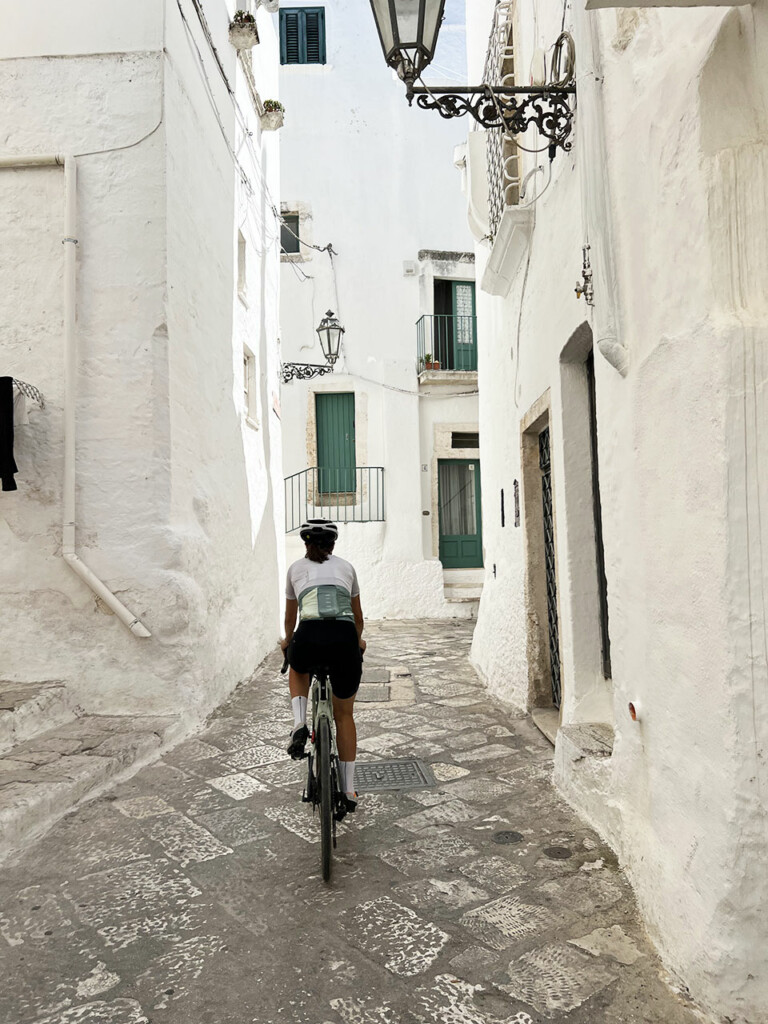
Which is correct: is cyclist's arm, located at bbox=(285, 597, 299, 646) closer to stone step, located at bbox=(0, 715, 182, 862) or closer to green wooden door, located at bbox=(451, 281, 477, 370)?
stone step, located at bbox=(0, 715, 182, 862)

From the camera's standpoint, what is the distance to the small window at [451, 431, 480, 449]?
51.6 feet

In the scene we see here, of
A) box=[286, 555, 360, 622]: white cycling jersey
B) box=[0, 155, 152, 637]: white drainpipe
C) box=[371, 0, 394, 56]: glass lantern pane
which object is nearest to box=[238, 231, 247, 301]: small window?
box=[0, 155, 152, 637]: white drainpipe

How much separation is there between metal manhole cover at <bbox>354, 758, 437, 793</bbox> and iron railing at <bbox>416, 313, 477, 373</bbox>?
11.3 meters

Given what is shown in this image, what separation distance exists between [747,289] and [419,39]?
216 centimetres

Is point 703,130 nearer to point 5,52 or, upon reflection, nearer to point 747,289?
point 747,289

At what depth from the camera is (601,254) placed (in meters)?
3.19

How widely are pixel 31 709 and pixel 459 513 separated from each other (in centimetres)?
1129

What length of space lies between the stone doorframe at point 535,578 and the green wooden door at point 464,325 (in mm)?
9600

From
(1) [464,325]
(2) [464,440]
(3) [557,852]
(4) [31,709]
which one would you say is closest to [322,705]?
(3) [557,852]

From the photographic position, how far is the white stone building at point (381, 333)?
14906 mm

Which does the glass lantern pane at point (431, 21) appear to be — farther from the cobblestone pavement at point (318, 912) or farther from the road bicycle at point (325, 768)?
the cobblestone pavement at point (318, 912)

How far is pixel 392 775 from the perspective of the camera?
478 cm

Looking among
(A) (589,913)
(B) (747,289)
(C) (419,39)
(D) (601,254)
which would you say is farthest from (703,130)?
(A) (589,913)

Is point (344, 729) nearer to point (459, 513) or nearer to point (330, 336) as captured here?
point (330, 336)
